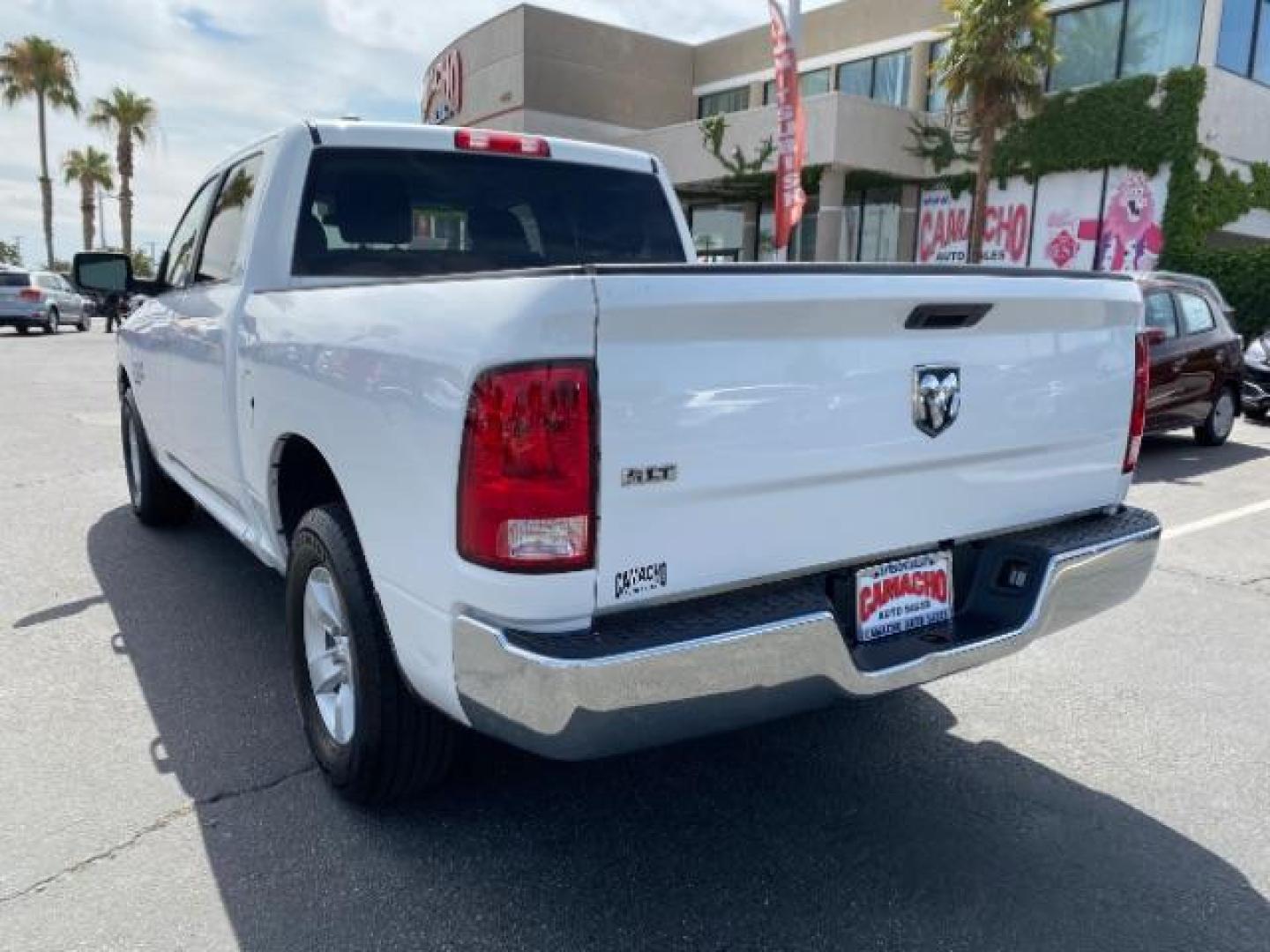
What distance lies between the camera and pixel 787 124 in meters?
15.8

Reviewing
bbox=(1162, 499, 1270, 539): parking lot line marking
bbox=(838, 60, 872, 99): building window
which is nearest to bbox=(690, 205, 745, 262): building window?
bbox=(838, 60, 872, 99): building window

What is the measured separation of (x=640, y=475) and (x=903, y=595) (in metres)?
0.94

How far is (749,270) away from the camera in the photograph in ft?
7.37

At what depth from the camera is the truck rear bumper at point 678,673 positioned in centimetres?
206

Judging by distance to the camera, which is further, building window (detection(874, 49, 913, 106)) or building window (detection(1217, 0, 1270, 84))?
building window (detection(874, 49, 913, 106))

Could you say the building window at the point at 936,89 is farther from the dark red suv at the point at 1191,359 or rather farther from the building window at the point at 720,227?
the dark red suv at the point at 1191,359

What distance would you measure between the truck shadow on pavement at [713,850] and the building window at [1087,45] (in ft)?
70.3

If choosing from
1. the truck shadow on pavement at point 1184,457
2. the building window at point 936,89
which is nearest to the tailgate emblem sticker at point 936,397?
the truck shadow on pavement at point 1184,457

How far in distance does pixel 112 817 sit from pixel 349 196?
223cm

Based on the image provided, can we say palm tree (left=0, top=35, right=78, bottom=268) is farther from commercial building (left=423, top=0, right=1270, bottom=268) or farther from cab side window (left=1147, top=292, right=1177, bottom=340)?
cab side window (left=1147, top=292, right=1177, bottom=340)

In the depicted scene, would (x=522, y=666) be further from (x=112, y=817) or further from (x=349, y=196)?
(x=349, y=196)

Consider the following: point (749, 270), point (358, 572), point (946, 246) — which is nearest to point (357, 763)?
point (358, 572)

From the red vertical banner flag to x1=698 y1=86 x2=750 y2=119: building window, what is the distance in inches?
561

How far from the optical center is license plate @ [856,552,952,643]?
8.49ft
